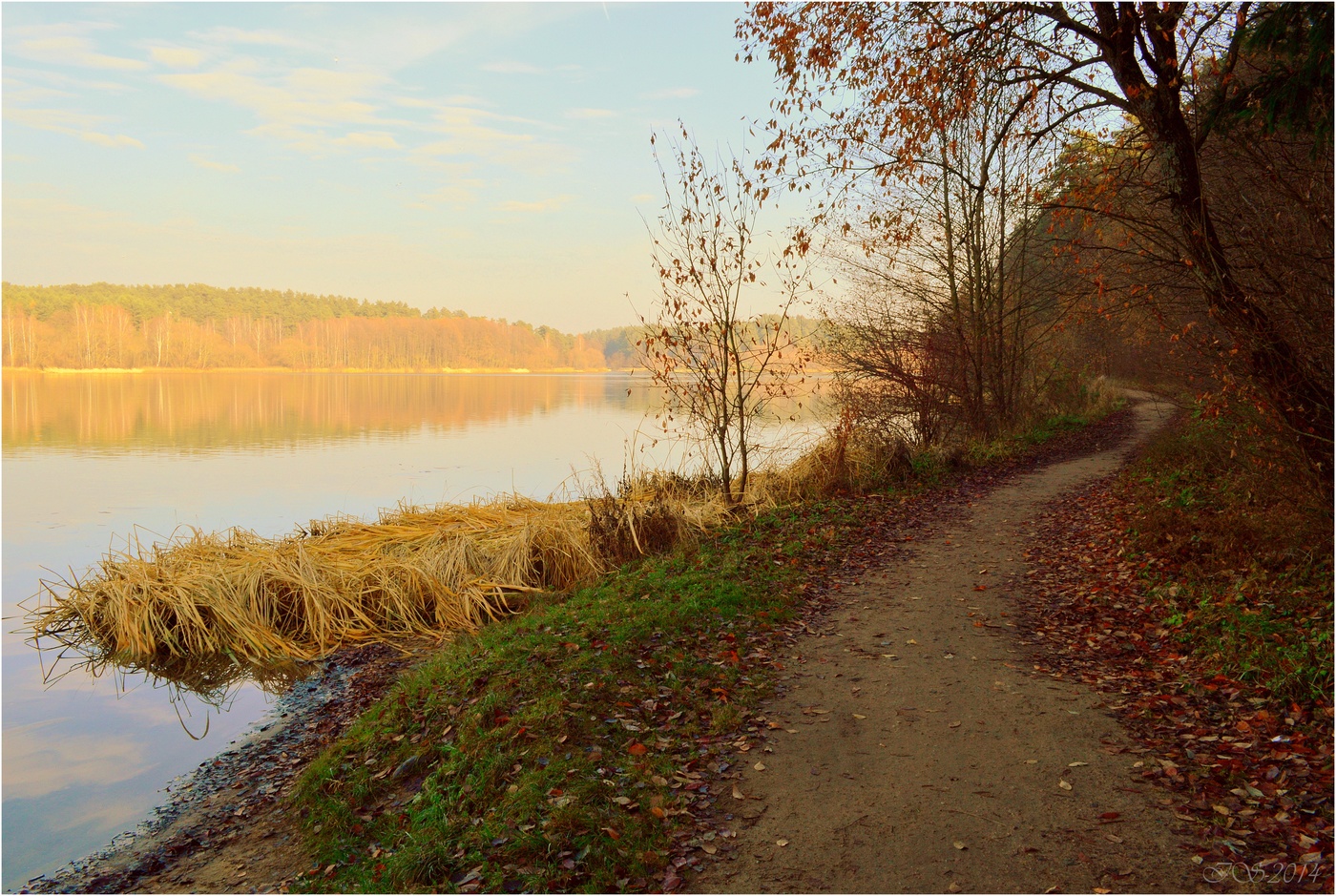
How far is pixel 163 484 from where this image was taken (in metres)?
18.0

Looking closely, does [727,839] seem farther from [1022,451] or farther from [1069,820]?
[1022,451]

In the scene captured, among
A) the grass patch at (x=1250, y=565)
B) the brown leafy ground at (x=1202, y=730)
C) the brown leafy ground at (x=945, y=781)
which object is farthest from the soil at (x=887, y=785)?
the grass patch at (x=1250, y=565)

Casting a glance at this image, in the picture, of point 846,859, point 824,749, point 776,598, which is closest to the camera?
point 846,859

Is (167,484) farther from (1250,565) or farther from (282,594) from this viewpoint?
(1250,565)

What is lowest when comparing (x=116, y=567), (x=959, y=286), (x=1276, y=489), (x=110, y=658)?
(x=110, y=658)

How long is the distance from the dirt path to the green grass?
0.37 metres

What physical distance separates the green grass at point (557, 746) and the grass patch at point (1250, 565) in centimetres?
316

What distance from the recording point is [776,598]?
7.72m

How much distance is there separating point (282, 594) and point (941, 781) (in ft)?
25.5

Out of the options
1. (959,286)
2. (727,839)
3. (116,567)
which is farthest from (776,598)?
(959,286)

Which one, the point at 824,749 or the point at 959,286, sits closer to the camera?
the point at 824,749

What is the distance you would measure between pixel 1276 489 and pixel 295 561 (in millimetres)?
10253

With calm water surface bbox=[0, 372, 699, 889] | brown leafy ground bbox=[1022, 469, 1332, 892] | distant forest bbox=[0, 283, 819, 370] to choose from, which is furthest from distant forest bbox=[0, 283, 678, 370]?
brown leafy ground bbox=[1022, 469, 1332, 892]

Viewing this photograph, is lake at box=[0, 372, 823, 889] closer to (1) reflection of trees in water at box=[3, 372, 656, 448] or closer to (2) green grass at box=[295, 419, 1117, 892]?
(1) reflection of trees in water at box=[3, 372, 656, 448]
